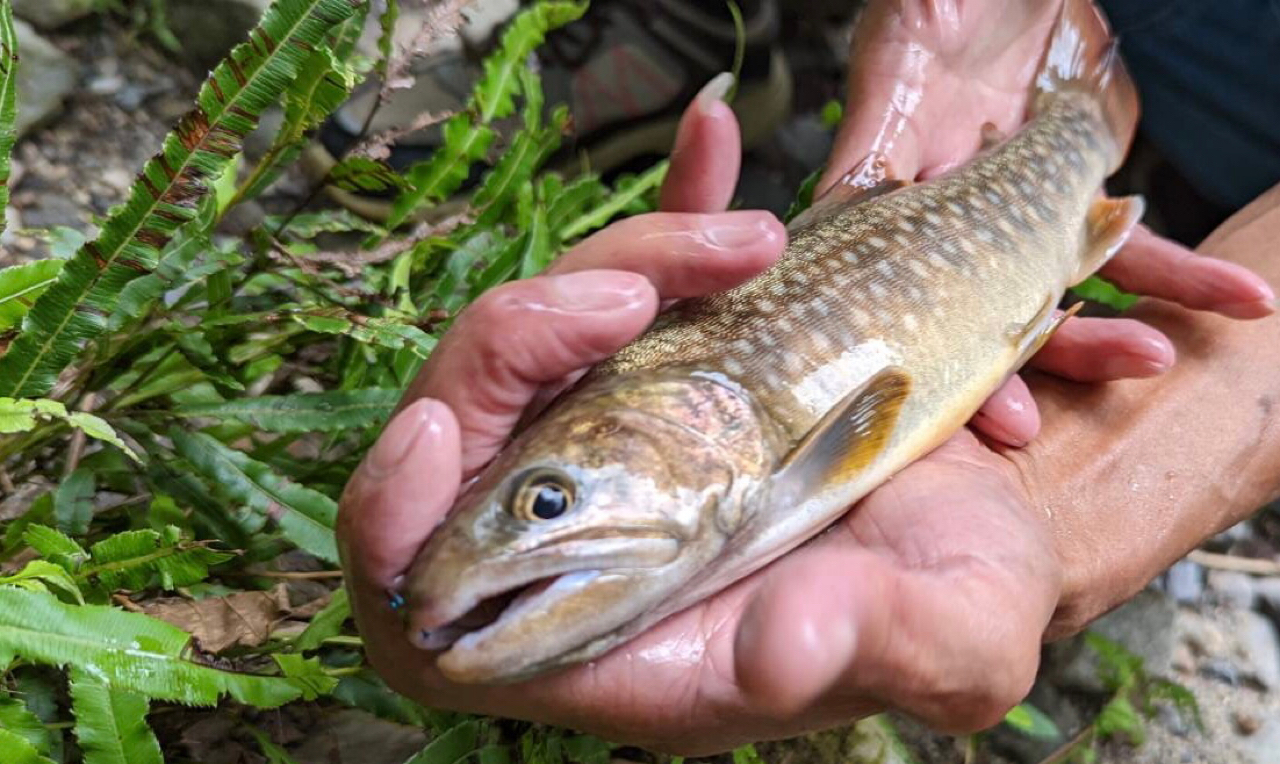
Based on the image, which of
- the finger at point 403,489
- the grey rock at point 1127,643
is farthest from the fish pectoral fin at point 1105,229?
the finger at point 403,489

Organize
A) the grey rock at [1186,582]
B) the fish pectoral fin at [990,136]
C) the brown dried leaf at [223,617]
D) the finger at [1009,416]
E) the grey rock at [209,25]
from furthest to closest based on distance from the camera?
1. the grey rock at [209,25]
2. the grey rock at [1186,582]
3. the fish pectoral fin at [990,136]
4. the finger at [1009,416]
5. the brown dried leaf at [223,617]

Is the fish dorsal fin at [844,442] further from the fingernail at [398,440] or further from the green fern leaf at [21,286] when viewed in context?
the green fern leaf at [21,286]

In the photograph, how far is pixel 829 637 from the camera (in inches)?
65.4

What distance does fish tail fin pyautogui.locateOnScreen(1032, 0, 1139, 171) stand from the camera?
347 centimetres

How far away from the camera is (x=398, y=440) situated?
174cm

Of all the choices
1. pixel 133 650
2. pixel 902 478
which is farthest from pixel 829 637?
pixel 133 650

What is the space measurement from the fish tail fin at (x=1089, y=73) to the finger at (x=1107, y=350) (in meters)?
0.78

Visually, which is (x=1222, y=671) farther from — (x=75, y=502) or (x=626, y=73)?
(x=75, y=502)

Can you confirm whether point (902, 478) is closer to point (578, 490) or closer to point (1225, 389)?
point (578, 490)

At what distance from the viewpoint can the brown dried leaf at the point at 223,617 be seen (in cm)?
242

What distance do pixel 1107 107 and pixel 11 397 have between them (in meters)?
3.29

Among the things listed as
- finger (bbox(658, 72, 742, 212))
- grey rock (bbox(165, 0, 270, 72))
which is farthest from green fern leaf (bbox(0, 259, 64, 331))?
grey rock (bbox(165, 0, 270, 72))

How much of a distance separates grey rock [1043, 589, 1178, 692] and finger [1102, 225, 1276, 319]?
1.15m

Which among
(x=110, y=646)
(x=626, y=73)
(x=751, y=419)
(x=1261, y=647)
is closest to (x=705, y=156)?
(x=751, y=419)
